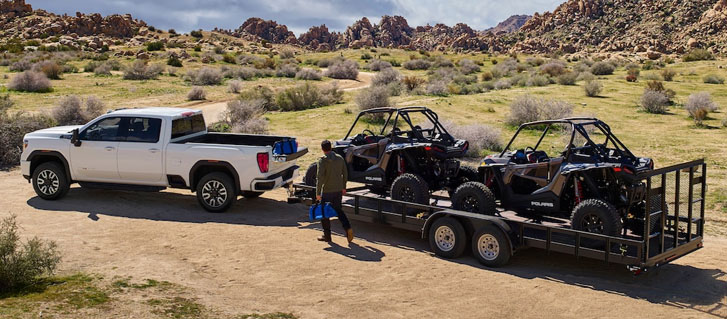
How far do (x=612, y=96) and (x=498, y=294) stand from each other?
26.3 m

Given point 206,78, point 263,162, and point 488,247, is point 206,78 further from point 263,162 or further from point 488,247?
point 488,247

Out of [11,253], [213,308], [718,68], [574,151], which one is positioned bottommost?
[213,308]

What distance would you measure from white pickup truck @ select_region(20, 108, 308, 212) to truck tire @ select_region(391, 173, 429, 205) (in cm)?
257

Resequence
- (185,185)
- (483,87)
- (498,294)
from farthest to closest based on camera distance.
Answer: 1. (483,87)
2. (185,185)
3. (498,294)

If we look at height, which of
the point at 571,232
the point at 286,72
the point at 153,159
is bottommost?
the point at 571,232

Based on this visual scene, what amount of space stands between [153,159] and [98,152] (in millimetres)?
1191

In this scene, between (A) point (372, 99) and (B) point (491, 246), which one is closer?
(B) point (491, 246)

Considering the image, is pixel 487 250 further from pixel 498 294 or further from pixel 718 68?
pixel 718 68

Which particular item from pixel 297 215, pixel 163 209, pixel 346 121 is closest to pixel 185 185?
pixel 163 209

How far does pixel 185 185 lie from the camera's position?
12250 millimetres

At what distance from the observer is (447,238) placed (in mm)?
9656

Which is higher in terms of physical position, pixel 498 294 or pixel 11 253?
pixel 11 253

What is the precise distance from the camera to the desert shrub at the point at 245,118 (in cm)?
2212

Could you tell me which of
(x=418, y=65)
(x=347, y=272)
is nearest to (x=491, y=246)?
(x=347, y=272)
